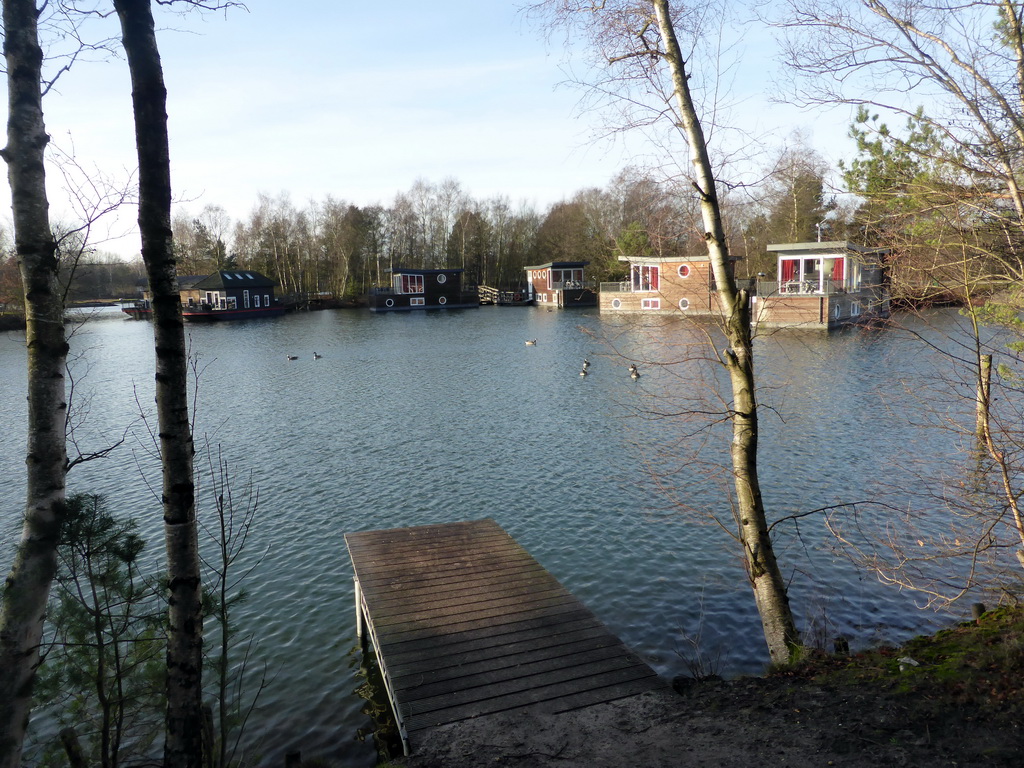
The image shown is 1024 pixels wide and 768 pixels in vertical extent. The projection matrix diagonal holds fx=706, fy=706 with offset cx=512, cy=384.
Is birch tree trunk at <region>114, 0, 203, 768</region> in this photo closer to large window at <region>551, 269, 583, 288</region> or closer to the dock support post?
the dock support post

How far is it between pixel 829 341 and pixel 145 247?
112 feet

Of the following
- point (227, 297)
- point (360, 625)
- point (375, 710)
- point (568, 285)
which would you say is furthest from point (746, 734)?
point (227, 297)

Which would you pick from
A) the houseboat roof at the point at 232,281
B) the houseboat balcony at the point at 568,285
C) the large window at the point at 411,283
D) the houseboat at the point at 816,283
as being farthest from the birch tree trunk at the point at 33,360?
the large window at the point at 411,283

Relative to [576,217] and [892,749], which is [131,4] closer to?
[892,749]

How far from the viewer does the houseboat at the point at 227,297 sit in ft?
199

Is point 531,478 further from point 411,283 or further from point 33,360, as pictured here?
point 411,283

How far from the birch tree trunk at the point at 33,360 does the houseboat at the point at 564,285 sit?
203 ft

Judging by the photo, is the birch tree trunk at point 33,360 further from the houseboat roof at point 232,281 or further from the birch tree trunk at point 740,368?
the houseboat roof at point 232,281

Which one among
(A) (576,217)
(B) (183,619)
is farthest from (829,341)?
(A) (576,217)

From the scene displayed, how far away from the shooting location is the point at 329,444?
17500 millimetres

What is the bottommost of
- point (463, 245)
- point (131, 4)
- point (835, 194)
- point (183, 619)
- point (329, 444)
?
point (329, 444)

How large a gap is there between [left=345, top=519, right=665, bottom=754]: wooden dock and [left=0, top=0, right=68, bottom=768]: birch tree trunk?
2.77 meters

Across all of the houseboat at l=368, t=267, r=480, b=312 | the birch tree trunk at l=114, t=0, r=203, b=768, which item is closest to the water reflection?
the birch tree trunk at l=114, t=0, r=203, b=768

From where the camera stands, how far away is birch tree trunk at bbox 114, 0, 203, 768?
13.3 feet
